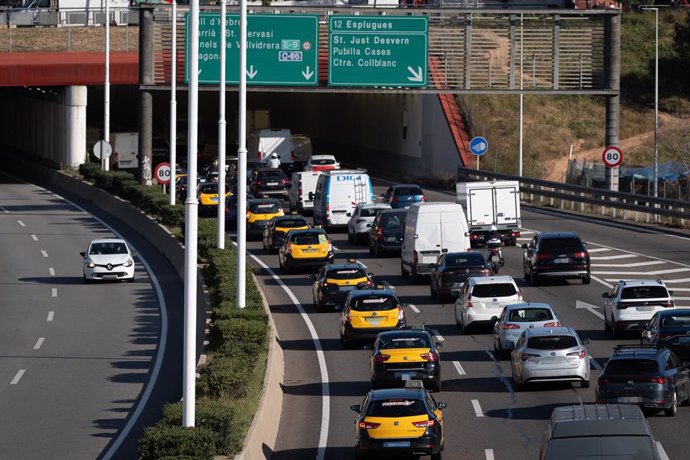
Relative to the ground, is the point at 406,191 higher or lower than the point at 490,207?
higher

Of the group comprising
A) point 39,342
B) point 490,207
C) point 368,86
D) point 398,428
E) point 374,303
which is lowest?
point 39,342

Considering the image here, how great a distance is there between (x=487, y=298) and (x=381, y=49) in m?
26.2

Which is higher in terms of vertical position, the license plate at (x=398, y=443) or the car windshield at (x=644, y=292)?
the car windshield at (x=644, y=292)

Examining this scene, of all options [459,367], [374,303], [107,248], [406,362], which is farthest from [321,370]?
[107,248]

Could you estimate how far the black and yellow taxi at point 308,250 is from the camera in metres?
49.6

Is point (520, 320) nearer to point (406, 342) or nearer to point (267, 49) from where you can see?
point (406, 342)

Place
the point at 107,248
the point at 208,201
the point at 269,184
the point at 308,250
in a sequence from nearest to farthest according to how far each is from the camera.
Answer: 1. the point at 308,250
2. the point at 107,248
3. the point at 208,201
4. the point at 269,184

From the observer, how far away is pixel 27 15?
104 meters

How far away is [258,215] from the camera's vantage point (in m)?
60.1

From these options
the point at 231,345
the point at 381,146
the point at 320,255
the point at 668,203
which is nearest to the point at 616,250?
the point at 668,203

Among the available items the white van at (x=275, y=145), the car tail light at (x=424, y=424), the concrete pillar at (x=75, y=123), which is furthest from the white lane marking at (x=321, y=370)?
the concrete pillar at (x=75, y=123)

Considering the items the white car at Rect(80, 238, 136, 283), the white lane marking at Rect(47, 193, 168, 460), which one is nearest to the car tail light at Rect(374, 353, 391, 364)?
the white lane marking at Rect(47, 193, 168, 460)

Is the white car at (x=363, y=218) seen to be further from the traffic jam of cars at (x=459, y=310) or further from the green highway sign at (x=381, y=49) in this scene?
the green highway sign at (x=381, y=49)

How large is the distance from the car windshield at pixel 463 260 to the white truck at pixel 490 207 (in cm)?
982
